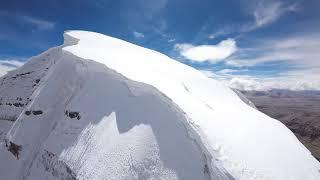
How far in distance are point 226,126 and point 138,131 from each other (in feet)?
15.7

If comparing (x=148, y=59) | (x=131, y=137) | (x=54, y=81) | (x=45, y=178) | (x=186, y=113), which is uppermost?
(x=148, y=59)

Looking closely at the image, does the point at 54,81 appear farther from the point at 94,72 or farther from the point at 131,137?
the point at 131,137

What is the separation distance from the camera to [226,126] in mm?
15016

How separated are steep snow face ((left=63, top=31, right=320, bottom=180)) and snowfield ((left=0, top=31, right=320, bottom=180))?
62 millimetres

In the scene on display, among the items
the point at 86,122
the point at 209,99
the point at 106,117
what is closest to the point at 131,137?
the point at 106,117

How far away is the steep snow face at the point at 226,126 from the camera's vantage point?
42.0 ft

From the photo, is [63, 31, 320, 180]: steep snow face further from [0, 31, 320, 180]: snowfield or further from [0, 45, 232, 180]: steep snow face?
[0, 45, 232, 180]: steep snow face

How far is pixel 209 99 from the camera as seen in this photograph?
18.3m

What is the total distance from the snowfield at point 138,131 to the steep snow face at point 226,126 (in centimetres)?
6

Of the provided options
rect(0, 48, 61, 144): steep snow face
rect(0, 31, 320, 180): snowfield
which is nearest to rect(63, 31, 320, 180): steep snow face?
rect(0, 31, 320, 180): snowfield

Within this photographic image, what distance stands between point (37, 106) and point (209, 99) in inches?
564

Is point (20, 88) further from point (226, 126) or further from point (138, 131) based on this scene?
point (226, 126)

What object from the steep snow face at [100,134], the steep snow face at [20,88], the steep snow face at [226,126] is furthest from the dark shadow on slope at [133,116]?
the steep snow face at [20,88]

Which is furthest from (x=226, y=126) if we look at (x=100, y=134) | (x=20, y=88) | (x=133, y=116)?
(x=20, y=88)
